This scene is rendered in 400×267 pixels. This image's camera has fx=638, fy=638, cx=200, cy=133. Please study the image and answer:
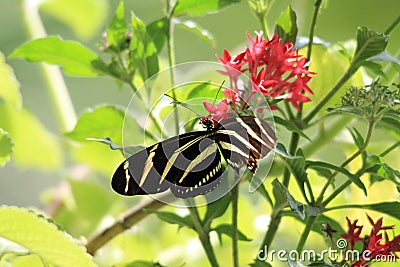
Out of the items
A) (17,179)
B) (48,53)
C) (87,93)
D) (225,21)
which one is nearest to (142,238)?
(48,53)

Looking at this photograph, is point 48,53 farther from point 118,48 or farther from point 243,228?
point 243,228

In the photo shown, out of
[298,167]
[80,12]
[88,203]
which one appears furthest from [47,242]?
[80,12]

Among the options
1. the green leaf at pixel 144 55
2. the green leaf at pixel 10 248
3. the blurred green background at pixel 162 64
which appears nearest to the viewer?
the green leaf at pixel 10 248

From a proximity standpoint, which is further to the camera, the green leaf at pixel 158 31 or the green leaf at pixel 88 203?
the green leaf at pixel 88 203

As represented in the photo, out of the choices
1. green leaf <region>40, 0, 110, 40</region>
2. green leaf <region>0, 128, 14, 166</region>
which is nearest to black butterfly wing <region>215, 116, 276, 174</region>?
green leaf <region>0, 128, 14, 166</region>

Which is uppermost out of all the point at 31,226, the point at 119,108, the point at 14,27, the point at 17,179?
the point at 14,27

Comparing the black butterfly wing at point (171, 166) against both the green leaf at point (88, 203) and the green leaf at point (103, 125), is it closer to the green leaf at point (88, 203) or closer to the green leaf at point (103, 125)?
the green leaf at point (103, 125)

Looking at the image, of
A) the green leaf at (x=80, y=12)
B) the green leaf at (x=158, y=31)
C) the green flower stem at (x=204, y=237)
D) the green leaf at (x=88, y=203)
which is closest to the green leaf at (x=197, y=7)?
the green leaf at (x=158, y=31)
